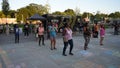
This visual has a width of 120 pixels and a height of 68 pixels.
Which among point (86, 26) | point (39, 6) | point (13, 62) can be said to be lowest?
point (13, 62)

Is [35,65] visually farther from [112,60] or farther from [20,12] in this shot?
[20,12]

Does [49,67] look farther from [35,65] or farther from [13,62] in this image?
[13,62]

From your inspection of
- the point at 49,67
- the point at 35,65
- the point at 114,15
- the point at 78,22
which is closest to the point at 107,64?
the point at 49,67

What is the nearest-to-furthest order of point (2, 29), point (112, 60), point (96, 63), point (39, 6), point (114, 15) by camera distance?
point (96, 63), point (112, 60), point (2, 29), point (39, 6), point (114, 15)

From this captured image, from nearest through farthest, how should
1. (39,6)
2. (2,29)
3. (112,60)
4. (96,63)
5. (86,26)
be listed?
(96,63), (112,60), (86,26), (2,29), (39,6)

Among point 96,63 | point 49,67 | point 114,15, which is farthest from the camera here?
point 114,15

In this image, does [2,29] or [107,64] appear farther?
[2,29]

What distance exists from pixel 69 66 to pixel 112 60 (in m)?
2.33

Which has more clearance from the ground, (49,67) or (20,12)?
(20,12)

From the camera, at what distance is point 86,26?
12.9 metres

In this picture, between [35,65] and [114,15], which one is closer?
[35,65]

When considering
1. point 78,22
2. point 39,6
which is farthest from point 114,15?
point 78,22

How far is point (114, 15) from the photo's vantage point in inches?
5359

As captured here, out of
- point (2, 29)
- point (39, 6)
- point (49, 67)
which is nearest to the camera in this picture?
point (49, 67)
